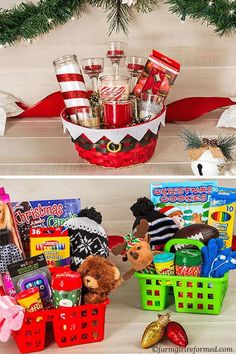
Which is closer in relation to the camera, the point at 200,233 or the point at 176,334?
the point at 176,334

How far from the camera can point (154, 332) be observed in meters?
1.53

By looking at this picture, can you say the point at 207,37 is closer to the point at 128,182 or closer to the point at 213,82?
the point at 213,82

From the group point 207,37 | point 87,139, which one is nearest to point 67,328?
point 87,139

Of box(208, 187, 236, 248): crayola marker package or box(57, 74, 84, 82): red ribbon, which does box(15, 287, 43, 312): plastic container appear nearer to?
box(208, 187, 236, 248): crayola marker package

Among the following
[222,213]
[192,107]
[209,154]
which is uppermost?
[192,107]

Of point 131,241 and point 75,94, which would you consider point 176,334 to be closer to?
point 131,241

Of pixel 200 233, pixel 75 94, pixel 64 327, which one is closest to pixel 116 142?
pixel 75 94

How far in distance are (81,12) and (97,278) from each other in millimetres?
1085

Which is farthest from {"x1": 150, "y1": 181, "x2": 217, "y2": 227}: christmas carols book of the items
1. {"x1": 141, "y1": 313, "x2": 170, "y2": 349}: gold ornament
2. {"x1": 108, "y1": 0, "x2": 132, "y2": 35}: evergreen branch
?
{"x1": 108, "y1": 0, "x2": 132, "y2": 35}: evergreen branch

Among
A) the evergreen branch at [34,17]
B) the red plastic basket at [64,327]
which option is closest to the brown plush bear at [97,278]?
the red plastic basket at [64,327]

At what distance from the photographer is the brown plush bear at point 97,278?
1.56 metres

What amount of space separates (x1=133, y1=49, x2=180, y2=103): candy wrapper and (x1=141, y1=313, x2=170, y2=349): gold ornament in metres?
0.76

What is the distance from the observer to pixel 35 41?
238cm

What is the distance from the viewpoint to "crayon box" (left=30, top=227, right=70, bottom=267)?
5.40ft
